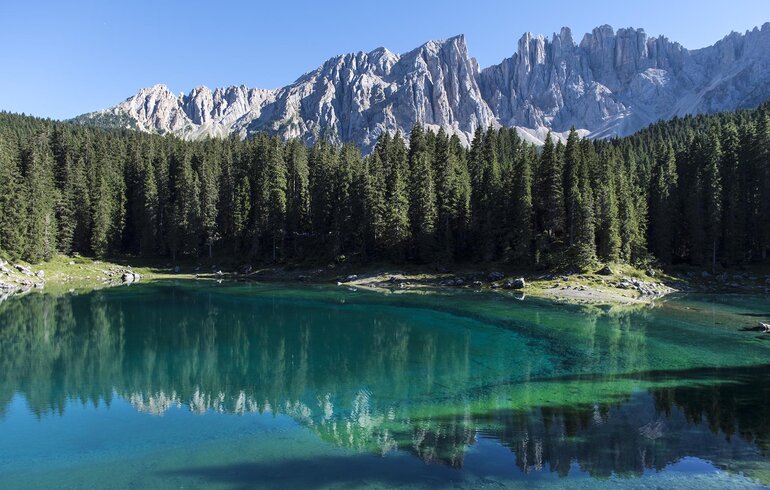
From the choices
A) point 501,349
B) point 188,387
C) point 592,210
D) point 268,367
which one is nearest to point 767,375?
point 501,349

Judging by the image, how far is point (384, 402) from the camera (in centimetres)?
2138

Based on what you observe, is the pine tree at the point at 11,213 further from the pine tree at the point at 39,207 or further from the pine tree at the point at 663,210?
the pine tree at the point at 663,210

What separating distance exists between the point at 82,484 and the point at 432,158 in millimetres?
79812

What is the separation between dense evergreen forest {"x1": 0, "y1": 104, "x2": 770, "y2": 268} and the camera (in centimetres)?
7050

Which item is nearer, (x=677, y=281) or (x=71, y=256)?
(x=677, y=281)

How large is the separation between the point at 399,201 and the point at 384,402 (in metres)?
56.9

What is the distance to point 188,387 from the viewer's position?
23734mm

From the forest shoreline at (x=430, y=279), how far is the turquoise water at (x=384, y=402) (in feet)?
53.2

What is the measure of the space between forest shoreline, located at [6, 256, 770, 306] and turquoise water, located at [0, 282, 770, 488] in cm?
1622

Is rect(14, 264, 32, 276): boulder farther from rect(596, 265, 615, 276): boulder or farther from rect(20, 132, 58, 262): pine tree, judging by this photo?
rect(596, 265, 615, 276): boulder

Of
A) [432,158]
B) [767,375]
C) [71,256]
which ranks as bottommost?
[767,375]

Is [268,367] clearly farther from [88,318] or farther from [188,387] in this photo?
[88,318]

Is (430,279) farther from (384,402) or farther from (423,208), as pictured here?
(384,402)

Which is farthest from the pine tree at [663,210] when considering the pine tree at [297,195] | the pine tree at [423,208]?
the pine tree at [297,195]
